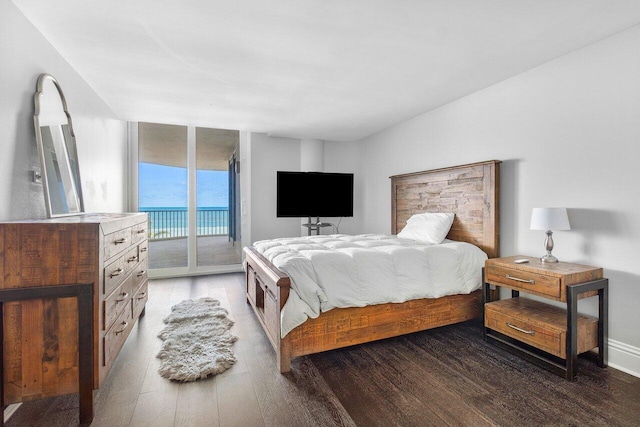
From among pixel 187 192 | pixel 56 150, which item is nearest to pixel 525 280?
pixel 56 150

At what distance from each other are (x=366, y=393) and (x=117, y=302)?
1663 mm

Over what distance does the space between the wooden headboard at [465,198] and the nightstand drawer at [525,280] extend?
501mm

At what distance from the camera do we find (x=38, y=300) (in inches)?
59.5

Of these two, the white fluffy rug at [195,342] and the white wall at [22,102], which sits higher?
the white wall at [22,102]

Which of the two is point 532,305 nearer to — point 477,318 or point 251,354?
point 477,318

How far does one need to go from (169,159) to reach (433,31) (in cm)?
421

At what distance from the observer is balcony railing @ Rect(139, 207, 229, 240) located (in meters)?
5.14

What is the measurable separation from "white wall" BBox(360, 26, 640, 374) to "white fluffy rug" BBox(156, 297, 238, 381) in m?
2.70

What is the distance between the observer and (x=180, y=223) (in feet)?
17.4

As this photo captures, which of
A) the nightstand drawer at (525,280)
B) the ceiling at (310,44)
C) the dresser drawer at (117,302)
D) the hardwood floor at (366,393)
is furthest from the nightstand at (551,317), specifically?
the dresser drawer at (117,302)

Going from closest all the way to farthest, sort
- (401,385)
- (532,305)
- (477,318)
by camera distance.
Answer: (401,385) → (532,305) → (477,318)

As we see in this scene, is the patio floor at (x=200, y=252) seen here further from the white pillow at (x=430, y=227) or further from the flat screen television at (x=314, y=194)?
the white pillow at (x=430, y=227)

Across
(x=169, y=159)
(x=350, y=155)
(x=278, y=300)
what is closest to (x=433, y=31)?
(x=278, y=300)

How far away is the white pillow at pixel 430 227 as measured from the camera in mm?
3246
